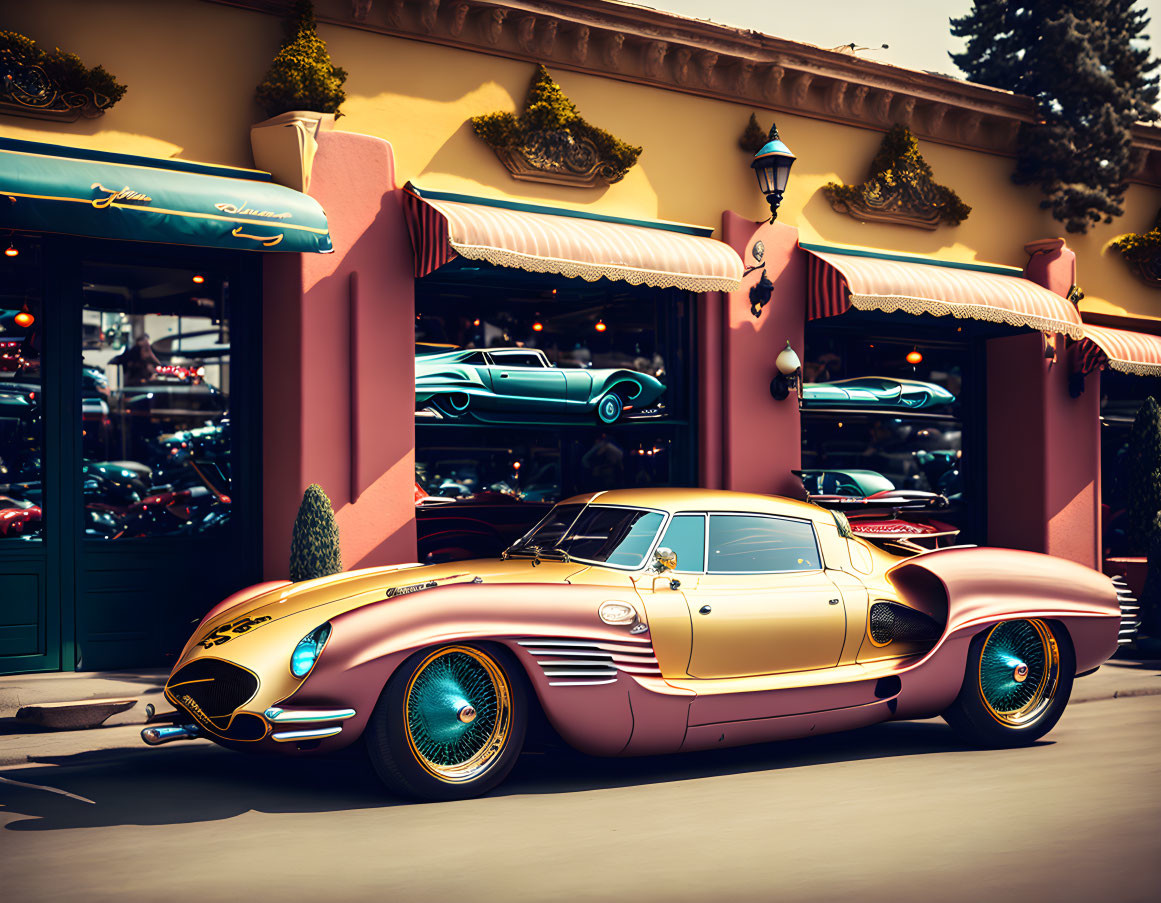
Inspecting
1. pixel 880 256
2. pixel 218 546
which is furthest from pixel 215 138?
pixel 880 256

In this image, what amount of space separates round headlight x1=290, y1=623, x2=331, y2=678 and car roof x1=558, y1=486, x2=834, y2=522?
214 cm

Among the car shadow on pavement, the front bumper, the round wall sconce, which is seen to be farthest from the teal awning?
the front bumper

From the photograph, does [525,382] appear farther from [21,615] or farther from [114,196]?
[21,615]

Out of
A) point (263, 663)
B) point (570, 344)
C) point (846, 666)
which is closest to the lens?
point (263, 663)

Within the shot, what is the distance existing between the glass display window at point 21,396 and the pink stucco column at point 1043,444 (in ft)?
36.8

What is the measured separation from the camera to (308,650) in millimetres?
5242

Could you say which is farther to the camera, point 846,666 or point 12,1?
point 12,1

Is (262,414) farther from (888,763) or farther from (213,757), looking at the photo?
(888,763)

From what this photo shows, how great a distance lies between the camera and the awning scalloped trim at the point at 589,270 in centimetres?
974

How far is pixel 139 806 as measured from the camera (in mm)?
5359

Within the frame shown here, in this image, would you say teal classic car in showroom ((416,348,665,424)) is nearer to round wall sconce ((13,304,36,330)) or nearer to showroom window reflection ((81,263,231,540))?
showroom window reflection ((81,263,231,540))

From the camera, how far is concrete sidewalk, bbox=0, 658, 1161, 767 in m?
6.66

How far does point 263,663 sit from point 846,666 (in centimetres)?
325

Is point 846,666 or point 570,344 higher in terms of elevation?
point 570,344
